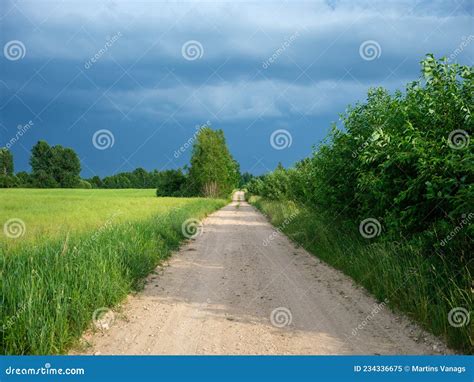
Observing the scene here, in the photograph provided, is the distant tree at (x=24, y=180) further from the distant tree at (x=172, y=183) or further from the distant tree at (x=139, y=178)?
the distant tree at (x=139, y=178)

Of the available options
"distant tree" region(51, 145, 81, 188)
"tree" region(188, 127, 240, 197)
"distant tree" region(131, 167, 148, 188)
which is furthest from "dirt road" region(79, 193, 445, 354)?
"distant tree" region(131, 167, 148, 188)

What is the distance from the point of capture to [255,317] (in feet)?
19.7

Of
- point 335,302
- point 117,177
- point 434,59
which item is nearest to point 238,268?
point 335,302

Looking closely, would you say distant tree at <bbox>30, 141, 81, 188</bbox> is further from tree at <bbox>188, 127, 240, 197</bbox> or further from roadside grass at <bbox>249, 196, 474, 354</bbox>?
roadside grass at <bbox>249, 196, 474, 354</bbox>

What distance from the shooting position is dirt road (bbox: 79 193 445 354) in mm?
4867

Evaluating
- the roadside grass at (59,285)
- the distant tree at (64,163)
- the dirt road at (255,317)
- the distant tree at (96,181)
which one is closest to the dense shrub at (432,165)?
the dirt road at (255,317)

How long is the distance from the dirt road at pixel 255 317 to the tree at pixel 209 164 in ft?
163

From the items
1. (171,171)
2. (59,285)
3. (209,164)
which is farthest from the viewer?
(171,171)

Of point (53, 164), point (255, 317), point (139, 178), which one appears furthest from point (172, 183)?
point (255, 317)

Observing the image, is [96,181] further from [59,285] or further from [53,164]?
[59,285]

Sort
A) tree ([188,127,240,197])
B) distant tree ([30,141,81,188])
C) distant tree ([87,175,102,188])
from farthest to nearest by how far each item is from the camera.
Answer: distant tree ([87,175,102,188])
tree ([188,127,240,197])
distant tree ([30,141,81,188])

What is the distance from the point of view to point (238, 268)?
9.81 metres

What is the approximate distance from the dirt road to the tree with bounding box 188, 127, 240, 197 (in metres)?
49.5

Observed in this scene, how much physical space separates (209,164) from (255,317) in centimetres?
5354
